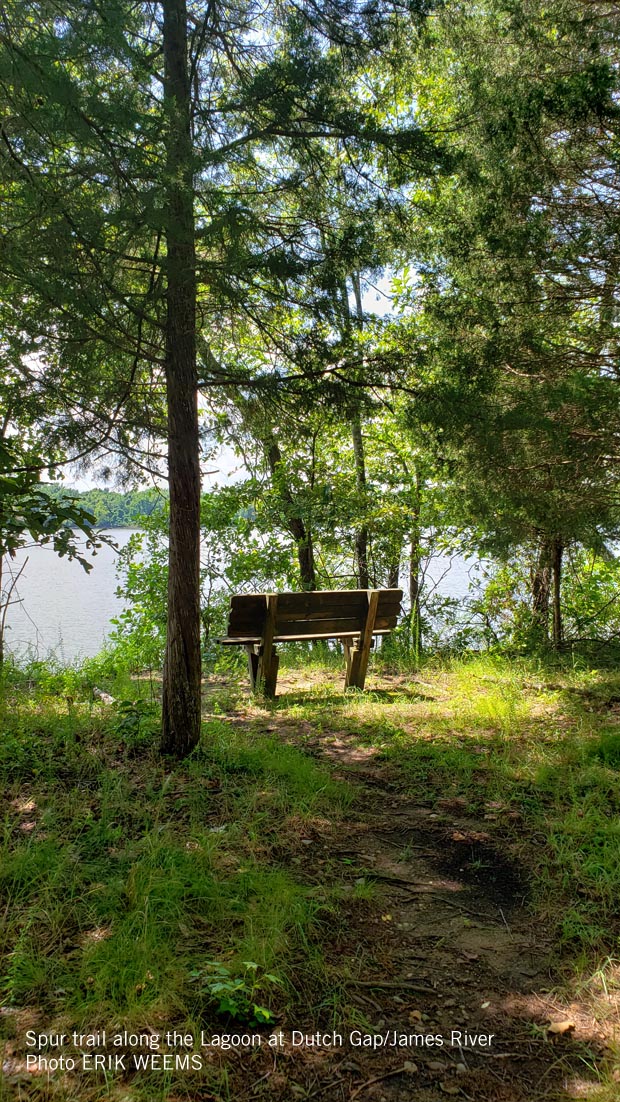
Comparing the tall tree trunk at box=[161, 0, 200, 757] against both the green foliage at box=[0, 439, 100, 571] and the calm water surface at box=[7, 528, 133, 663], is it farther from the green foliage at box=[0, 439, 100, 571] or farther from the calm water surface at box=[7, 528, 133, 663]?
the calm water surface at box=[7, 528, 133, 663]

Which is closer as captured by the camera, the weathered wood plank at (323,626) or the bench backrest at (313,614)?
the bench backrest at (313,614)

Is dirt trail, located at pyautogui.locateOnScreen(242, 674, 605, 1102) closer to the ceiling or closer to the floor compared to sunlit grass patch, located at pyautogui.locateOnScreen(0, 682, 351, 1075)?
closer to the floor

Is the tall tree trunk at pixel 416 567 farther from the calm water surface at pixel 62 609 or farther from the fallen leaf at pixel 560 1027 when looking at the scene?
the fallen leaf at pixel 560 1027

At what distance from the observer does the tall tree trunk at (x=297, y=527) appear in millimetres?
8742

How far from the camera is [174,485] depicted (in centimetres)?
424

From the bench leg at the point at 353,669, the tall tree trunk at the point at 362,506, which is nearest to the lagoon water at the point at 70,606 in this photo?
the tall tree trunk at the point at 362,506

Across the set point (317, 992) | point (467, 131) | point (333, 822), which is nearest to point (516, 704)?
point (333, 822)

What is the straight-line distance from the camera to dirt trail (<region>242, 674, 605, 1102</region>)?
203 cm

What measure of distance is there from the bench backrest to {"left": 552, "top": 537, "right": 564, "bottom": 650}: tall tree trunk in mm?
1776

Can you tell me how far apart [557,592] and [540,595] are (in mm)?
956

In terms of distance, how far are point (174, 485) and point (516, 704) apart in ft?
10.8

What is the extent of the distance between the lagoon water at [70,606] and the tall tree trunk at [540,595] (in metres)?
0.99

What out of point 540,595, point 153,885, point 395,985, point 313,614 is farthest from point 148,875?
point 540,595

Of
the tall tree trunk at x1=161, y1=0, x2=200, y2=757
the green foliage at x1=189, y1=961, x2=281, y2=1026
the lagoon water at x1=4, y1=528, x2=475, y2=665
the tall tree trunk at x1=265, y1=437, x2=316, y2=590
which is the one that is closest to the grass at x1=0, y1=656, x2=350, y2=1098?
the green foliage at x1=189, y1=961, x2=281, y2=1026
